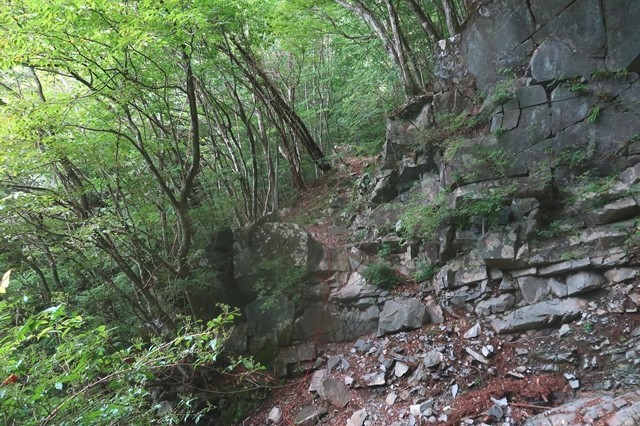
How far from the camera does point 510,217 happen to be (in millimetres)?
5336

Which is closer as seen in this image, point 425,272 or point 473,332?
point 473,332

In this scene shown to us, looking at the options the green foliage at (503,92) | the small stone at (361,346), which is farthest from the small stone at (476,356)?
the green foliage at (503,92)

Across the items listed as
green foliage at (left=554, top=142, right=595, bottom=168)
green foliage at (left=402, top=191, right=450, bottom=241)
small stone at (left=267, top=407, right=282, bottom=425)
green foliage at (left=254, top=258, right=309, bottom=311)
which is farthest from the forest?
green foliage at (left=554, top=142, right=595, bottom=168)

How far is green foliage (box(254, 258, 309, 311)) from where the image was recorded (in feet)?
22.3

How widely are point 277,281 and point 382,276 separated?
2008 millimetres

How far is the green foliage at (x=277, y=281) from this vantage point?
6801 mm

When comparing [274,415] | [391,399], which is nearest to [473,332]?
[391,399]

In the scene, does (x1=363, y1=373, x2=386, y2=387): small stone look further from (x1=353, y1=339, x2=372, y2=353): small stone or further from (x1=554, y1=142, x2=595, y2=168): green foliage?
(x1=554, y1=142, x2=595, y2=168): green foliage

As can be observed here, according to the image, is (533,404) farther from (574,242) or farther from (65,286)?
(65,286)

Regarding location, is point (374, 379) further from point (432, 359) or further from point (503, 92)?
point (503, 92)

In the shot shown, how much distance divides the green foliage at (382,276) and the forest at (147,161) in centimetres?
Answer: 248

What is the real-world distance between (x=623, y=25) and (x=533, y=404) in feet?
17.1

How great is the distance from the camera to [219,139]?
32.0 feet

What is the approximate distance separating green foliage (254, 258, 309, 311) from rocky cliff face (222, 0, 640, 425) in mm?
184
